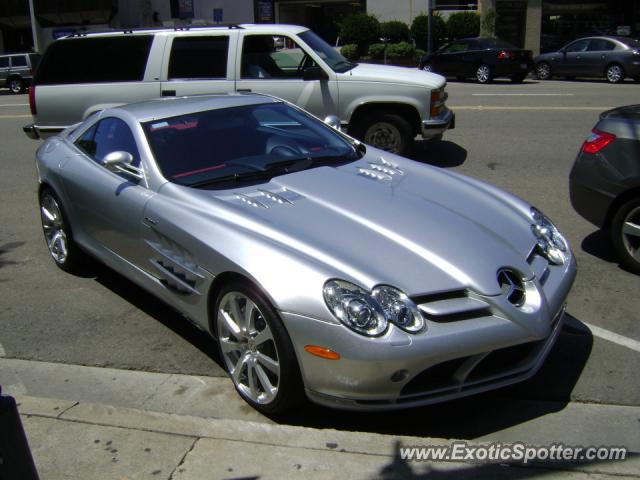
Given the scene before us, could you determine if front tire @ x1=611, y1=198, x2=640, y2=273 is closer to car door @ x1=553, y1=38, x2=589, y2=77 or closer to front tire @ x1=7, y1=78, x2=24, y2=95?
car door @ x1=553, y1=38, x2=589, y2=77

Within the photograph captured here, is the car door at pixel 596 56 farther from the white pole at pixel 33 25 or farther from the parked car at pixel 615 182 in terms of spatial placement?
the white pole at pixel 33 25

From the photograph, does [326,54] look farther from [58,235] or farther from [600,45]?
[600,45]

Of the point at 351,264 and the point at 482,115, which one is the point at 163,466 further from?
A: the point at 482,115

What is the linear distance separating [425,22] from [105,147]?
101 feet

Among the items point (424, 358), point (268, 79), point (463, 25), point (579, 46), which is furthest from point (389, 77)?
point (463, 25)

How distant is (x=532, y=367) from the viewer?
12.0 feet

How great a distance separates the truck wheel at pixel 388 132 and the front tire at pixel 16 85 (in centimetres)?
2447

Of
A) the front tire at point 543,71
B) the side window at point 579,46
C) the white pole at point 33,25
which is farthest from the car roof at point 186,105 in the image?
the white pole at point 33,25

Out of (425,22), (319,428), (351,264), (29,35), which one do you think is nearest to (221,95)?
(351,264)

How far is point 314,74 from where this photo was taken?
9.11 meters

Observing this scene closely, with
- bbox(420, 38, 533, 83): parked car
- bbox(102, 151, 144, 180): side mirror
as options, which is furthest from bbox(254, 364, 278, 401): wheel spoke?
bbox(420, 38, 533, 83): parked car

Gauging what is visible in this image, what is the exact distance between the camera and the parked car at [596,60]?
21.0m

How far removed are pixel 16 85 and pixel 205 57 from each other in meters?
23.5

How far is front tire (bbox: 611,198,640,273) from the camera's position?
5527mm
